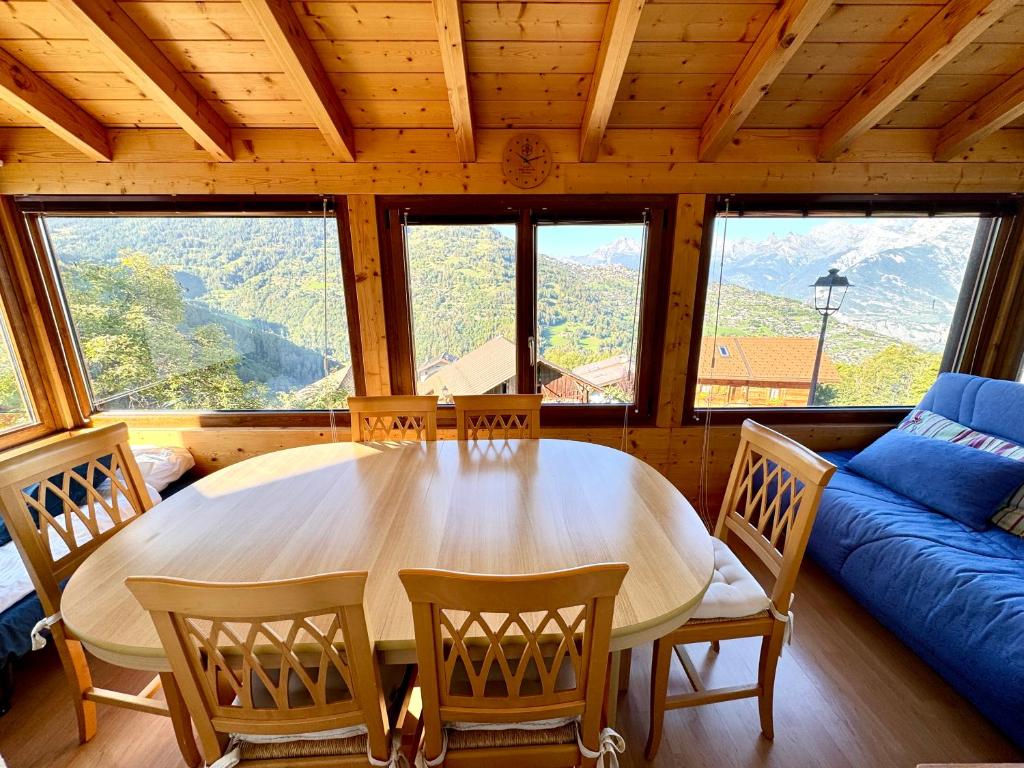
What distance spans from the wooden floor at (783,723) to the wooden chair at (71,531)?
149 millimetres

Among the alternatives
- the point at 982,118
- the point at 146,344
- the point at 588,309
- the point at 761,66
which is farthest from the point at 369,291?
the point at 982,118

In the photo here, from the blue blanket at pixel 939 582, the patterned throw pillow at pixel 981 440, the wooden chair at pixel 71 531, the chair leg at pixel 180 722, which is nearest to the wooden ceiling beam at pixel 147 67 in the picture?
the wooden chair at pixel 71 531

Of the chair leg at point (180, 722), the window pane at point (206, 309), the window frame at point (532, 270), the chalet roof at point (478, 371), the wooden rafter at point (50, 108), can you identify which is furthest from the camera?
the chalet roof at point (478, 371)

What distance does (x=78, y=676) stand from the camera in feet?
4.20

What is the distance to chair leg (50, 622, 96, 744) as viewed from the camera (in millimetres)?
1218

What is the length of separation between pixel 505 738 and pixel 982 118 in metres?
3.37

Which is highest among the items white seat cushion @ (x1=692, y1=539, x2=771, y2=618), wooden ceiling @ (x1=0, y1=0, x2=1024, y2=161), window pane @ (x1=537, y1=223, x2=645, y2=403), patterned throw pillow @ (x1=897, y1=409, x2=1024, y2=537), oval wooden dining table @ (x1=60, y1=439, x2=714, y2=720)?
wooden ceiling @ (x1=0, y1=0, x2=1024, y2=161)

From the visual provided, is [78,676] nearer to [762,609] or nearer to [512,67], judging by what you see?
[762,609]

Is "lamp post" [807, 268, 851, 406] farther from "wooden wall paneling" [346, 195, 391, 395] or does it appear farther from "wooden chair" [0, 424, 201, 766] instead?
"wooden chair" [0, 424, 201, 766]

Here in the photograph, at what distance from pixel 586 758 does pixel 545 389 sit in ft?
6.31

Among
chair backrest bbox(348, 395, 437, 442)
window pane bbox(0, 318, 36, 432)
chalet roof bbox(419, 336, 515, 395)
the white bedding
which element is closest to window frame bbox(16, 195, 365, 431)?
window pane bbox(0, 318, 36, 432)

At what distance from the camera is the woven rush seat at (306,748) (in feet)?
2.97

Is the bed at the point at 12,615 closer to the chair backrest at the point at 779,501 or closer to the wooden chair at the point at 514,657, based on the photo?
the wooden chair at the point at 514,657

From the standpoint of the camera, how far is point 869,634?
177 centimetres
